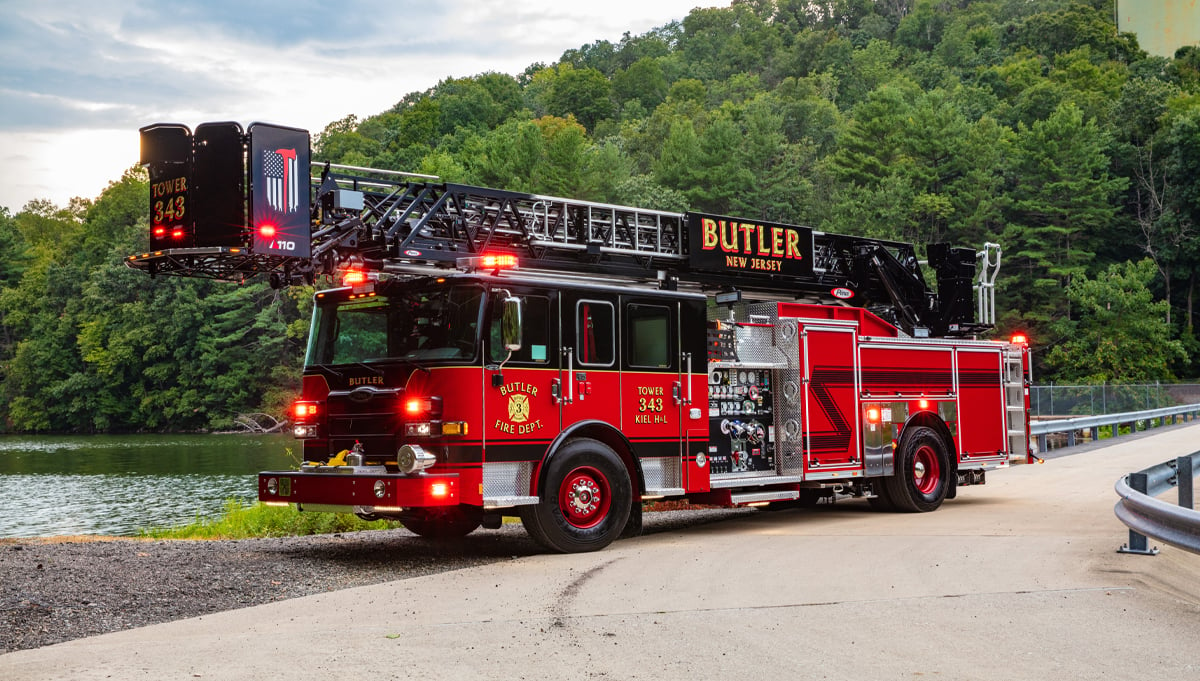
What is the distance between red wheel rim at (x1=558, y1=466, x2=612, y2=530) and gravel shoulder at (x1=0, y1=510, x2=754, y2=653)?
0.68 m

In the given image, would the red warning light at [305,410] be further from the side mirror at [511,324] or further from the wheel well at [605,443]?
the wheel well at [605,443]

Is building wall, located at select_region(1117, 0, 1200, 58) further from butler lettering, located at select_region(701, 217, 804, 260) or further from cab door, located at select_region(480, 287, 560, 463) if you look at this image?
cab door, located at select_region(480, 287, 560, 463)

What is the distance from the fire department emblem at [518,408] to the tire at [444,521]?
97cm

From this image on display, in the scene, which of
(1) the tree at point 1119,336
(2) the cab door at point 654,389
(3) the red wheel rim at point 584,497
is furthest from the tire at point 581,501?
(1) the tree at point 1119,336

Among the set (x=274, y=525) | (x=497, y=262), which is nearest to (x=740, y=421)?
(x=497, y=262)

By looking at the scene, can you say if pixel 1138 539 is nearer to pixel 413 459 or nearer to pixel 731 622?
pixel 731 622

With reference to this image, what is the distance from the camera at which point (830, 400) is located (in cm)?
1549

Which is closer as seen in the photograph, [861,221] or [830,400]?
A: [830,400]

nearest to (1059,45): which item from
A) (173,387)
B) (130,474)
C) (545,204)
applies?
(173,387)

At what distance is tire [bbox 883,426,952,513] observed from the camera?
1638cm

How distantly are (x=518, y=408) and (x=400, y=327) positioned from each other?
1476 millimetres

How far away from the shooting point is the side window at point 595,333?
496 inches

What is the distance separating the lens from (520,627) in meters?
8.07

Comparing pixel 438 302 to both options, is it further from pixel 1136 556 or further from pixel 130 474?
pixel 130 474
